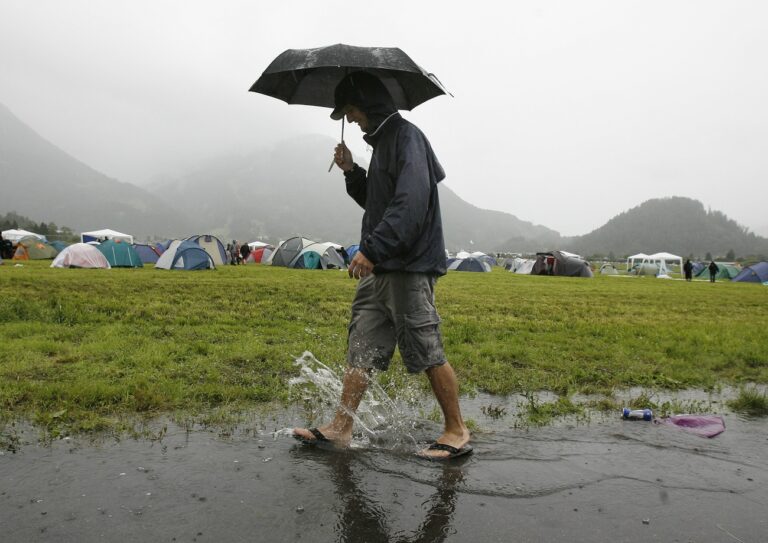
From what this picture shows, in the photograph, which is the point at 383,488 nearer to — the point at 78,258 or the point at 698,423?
the point at 698,423

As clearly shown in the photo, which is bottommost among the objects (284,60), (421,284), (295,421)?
(295,421)

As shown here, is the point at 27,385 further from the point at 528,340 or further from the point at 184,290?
the point at 184,290

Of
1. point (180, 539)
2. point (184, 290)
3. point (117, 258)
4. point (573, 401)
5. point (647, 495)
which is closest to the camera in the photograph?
point (180, 539)

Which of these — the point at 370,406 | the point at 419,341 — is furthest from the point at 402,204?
the point at 370,406

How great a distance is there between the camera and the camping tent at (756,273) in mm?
38594

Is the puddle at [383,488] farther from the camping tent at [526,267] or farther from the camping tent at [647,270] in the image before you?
the camping tent at [647,270]

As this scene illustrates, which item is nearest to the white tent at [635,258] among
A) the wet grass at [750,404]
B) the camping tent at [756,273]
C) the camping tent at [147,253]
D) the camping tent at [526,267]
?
the camping tent at [756,273]

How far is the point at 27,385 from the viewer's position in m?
4.50

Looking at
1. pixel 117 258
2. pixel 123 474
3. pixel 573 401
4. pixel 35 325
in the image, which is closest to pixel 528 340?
pixel 573 401

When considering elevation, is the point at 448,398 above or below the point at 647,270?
below

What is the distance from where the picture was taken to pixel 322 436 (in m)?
3.77

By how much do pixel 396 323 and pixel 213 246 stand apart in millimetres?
34540

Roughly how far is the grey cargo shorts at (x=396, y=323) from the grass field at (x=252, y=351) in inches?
51.1

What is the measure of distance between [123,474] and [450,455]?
6.50ft
